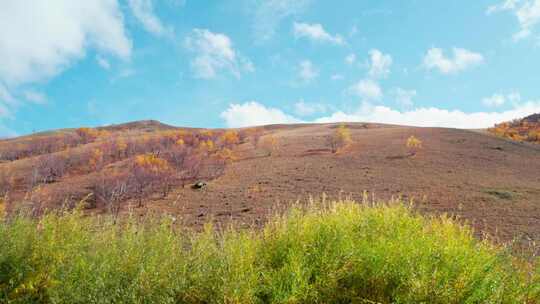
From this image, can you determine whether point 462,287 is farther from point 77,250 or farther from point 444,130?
point 444,130

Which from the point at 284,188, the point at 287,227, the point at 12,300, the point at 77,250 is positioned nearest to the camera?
the point at 12,300

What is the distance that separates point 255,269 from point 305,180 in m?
15.9

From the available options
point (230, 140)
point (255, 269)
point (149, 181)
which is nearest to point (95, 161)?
point (230, 140)

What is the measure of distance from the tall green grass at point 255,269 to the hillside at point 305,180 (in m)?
3.09

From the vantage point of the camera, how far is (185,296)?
4359 millimetres

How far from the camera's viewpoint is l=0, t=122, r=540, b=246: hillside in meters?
14.1

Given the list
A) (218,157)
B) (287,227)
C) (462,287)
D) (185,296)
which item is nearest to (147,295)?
(185,296)

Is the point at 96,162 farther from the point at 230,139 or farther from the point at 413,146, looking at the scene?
the point at 413,146

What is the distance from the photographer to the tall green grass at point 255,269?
4121mm

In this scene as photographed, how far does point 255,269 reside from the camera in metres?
4.60

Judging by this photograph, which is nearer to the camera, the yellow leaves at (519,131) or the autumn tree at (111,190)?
the autumn tree at (111,190)

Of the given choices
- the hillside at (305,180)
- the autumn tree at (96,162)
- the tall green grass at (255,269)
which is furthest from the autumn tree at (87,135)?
the tall green grass at (255,269)

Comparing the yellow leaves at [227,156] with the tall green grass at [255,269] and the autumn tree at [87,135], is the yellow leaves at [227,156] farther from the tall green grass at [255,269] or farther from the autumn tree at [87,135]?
the autumn tree at [87,135]

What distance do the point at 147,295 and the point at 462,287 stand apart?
373 cm
